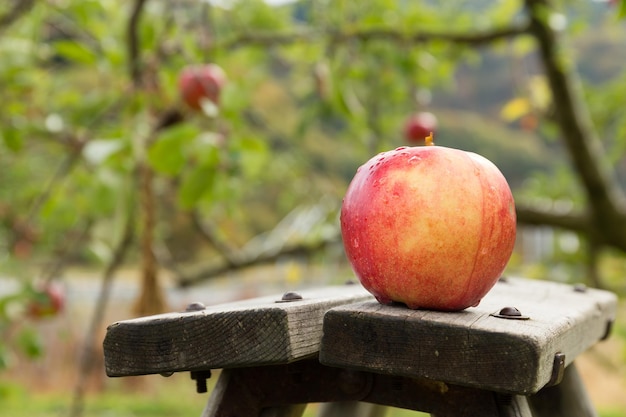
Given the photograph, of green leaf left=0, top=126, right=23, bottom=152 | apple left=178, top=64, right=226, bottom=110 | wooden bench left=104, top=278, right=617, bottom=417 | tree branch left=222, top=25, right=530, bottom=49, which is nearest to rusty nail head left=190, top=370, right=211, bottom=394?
wooden bench left=104, top=278, right=617, bottom=417

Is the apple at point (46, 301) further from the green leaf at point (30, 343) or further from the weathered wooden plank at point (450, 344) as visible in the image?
the weathered wooden plank at point (450, 344)

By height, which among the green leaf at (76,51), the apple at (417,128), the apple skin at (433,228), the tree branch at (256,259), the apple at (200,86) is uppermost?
the green leaf at (76,51)

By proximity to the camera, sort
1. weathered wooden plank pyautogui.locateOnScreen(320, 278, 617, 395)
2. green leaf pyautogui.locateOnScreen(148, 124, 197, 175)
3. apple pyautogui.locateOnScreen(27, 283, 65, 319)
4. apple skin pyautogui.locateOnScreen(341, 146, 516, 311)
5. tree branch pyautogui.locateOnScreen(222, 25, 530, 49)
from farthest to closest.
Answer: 1. tree branch pyautogui.locateOnScreen(222, 25, 530, 49)
2. apple pyautogui.locateOnScreen(27, 283, 65, 319)
3. green leaf pyautogui.locateOnScreen(148, 124, 197, 175)
4. apple skin pyautogui.locateOnScreen(341, 146, 516, 311)
5. weathered wooden plank pyautogui.locateOnScreen(320, 278, 617, 395)

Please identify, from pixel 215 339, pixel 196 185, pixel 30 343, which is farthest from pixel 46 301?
pixel 215 339

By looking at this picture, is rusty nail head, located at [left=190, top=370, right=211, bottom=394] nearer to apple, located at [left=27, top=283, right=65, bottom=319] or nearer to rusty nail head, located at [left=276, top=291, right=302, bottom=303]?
rusty nail head, located at [left=276, top=291, right=302, bottom=303]

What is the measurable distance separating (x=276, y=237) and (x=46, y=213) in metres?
1.69

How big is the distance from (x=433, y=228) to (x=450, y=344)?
0.13 meters

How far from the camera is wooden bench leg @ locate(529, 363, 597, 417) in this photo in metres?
1.17

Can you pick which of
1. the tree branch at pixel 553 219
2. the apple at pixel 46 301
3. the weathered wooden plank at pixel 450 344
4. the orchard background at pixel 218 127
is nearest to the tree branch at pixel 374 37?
the orchard background at pixel 218 127

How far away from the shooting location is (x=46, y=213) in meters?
2.14

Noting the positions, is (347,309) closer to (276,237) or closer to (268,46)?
(268,46)

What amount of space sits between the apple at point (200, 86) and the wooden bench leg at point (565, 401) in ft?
3.33

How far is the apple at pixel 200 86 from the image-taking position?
182cm

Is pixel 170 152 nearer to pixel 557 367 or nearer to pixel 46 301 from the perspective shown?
pixel 46 301
